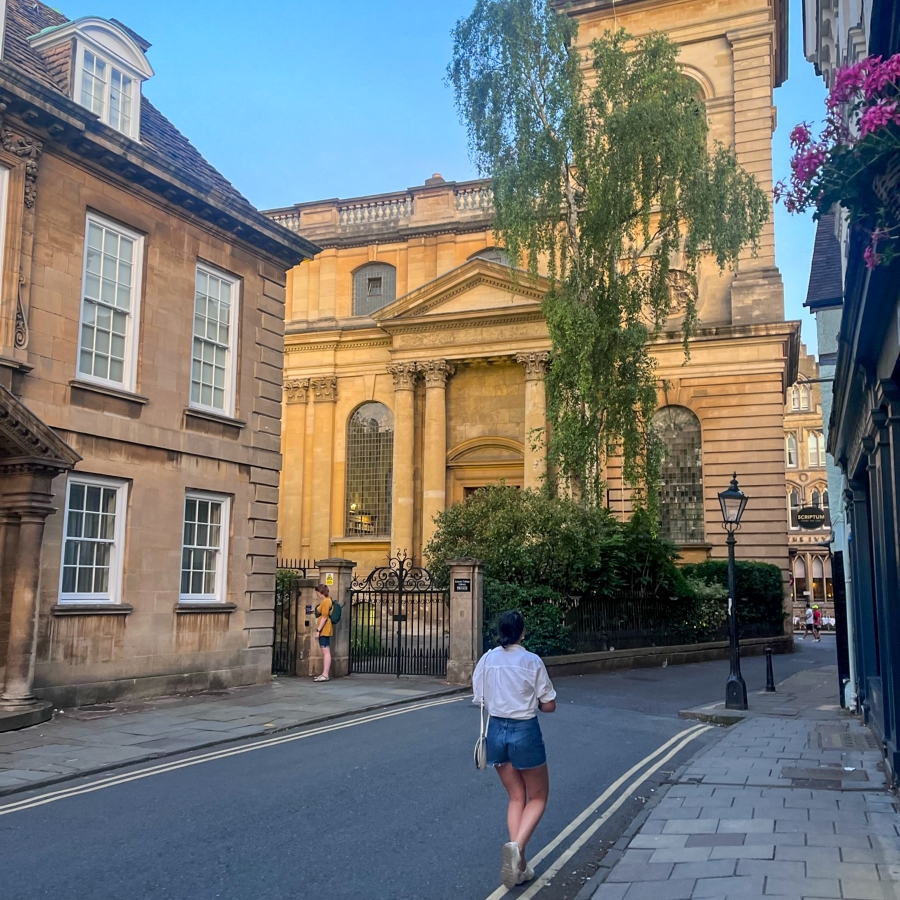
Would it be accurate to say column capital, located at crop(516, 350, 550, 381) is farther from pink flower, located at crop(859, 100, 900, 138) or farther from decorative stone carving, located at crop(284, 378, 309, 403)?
pink flower, located at crop(859, 100, 900, 138)

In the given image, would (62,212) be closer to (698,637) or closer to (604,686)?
(604,686)

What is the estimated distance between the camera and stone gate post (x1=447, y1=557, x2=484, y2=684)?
16.0 m

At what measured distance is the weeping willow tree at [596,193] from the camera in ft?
73.1

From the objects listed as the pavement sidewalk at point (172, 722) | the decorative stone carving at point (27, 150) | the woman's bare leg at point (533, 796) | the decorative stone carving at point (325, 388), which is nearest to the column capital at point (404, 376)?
the decorative stone carving at point (325, 388)

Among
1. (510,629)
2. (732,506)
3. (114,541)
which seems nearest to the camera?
(510,629)

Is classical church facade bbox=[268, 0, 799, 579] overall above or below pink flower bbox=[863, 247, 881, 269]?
above

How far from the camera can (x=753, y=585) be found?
28.7 meters

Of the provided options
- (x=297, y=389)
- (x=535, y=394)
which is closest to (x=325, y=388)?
(x=297, y=389)

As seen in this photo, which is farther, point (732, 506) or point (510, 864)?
point (732, 506)

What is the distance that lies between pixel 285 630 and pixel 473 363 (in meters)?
17.9

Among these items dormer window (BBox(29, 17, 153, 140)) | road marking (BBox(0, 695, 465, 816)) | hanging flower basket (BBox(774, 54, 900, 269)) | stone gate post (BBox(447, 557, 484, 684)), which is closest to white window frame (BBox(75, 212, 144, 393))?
dormer window (BBox(29, 17, 153, 140))

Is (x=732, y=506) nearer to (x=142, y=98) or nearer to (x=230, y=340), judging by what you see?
(x=230, y=340)

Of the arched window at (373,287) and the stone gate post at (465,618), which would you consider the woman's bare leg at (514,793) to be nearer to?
the stone gate post at (465,618)

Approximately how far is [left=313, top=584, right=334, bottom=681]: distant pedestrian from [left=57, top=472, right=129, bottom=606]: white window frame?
3.90 metres
